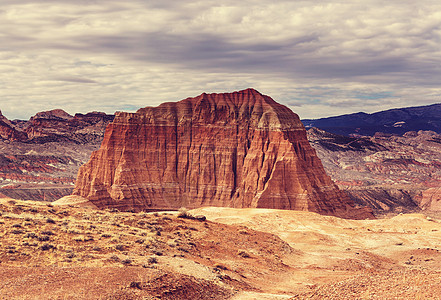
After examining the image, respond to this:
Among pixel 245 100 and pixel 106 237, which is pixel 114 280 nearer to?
pixel 106 237

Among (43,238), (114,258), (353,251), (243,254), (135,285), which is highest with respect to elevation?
(43,238)

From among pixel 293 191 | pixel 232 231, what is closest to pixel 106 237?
pixel 232 231

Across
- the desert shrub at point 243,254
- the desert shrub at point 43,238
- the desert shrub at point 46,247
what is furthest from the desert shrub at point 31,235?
the desert shrub at point 243,254

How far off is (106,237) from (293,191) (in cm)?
7102

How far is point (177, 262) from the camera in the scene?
2883 cm

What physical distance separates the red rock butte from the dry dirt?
48.3 m

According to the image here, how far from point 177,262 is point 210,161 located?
281ft

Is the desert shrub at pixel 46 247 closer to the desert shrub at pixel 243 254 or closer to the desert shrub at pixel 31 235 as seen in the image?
the desert shrub at pixel 31 235

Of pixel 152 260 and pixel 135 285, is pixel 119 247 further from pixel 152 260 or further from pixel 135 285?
pixel 135 285

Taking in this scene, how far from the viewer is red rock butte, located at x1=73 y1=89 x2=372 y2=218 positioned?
10225 centimetres

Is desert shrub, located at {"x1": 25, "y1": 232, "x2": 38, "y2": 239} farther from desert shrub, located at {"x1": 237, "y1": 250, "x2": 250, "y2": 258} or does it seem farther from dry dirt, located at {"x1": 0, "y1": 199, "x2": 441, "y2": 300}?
desert shrub, located at {"x1": 237, "y1": 250, "x2": 250, "y2": 258}

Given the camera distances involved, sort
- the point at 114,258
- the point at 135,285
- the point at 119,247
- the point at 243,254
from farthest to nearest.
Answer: the point at 243,254, the point at 119,247, the point at 114,258, the point at 135,285

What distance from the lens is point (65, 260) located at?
1032 inches

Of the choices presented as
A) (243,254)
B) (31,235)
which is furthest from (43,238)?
(243,254)
